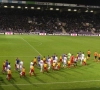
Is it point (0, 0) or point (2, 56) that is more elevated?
point (0, 0)

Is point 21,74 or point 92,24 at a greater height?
point 92,24

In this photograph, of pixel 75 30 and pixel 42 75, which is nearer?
pixel 42 75

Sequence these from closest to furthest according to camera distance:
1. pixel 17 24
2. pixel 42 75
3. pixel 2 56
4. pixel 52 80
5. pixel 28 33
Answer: pixel 52 80, pixel 42 75, pixel 2 56, pixel 28 33, pixel 17 24

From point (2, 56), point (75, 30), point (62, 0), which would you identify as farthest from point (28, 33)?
point (62, 0)

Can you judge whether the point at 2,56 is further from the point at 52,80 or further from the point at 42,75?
the point at 52,80

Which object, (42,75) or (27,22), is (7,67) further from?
(27,22)

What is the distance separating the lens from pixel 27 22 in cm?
8175

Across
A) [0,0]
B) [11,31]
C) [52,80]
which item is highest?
[0,0]

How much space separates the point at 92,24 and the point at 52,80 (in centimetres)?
6861

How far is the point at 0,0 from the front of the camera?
5453 cm

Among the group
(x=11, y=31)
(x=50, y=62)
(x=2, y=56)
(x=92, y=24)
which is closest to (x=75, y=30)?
(x=92, y=24)

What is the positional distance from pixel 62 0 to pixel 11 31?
163 feet

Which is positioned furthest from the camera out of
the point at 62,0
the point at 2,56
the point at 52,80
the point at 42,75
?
the point at 2,56

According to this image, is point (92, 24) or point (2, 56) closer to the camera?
point (2, 56)
